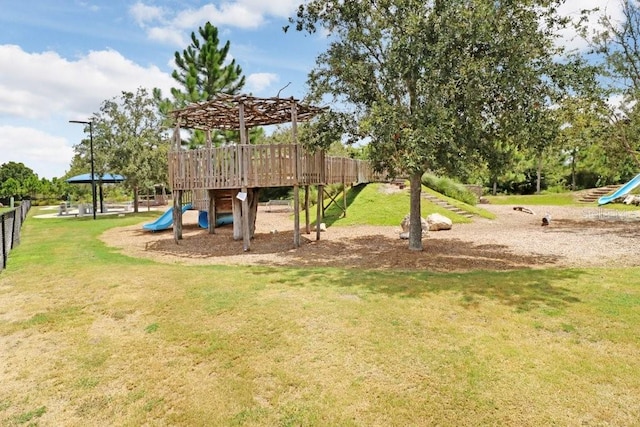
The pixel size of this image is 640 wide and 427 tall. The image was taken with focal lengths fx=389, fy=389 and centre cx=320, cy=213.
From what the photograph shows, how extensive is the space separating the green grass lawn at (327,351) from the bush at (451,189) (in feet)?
50.1

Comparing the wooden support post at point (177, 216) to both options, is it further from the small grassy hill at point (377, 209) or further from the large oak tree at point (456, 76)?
the large oak tree at point (456, 76)

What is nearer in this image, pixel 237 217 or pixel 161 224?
pixel 237 217

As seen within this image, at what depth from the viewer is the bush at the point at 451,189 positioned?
888 inches

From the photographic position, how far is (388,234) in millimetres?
14664

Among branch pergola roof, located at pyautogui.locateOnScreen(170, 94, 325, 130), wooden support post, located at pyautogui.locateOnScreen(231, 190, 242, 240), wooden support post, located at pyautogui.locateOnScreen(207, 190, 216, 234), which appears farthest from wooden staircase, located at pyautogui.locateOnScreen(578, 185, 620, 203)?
wooden support post, located at pyautogui.locateOnScreen(207, 190, 216, 234)

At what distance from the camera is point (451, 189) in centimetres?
2267

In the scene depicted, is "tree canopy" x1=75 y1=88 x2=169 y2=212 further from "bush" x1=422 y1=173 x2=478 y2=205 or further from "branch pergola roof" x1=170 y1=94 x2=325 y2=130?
"bush" x1=422 y1=173 x2=478 y2=205

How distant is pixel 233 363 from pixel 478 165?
8.32 m

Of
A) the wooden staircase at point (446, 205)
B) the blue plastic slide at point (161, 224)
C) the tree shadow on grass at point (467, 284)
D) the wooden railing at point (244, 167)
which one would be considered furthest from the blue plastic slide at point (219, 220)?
the tree shadow on grass at point (467, 284)

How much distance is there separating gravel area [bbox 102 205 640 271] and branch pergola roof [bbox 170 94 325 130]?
4.23 metres

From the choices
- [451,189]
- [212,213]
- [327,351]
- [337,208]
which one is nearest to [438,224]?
[337,208]

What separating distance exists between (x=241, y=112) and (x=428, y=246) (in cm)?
705

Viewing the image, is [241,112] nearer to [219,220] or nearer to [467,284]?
[219,220]

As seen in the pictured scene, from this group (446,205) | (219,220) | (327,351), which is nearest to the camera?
(327,351)
